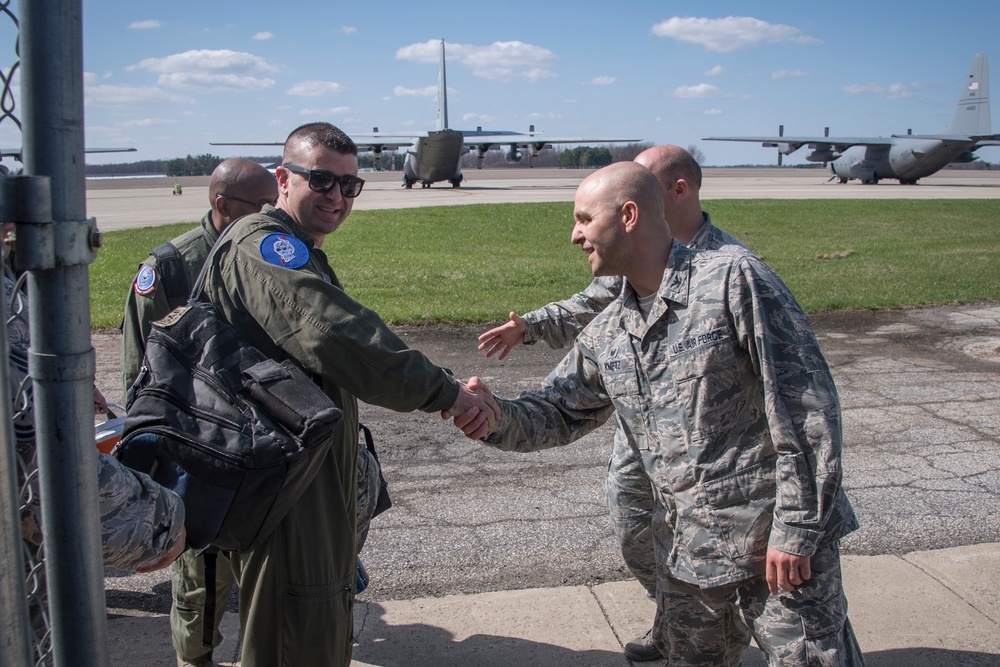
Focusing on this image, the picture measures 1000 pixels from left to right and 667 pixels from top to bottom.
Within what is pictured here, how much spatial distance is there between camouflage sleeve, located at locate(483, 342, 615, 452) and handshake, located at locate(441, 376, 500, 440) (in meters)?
0.07

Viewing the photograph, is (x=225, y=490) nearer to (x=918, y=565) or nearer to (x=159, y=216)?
(x=918, y=565)

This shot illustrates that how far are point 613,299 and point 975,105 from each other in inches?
2094

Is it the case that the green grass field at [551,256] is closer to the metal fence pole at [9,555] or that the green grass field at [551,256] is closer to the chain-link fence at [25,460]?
the chain-link fence at [25,460]

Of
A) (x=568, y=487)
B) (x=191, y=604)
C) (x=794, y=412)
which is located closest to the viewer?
(x=794, y=412)

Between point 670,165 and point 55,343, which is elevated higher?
point 670,165

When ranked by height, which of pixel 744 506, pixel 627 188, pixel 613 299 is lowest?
pixel 744 506

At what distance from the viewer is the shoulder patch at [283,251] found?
2604 mm

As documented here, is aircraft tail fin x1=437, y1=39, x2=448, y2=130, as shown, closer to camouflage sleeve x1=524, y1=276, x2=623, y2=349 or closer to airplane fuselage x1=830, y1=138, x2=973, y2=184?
airplane fuselage x1=830, y1=138, x2=973, y2=184

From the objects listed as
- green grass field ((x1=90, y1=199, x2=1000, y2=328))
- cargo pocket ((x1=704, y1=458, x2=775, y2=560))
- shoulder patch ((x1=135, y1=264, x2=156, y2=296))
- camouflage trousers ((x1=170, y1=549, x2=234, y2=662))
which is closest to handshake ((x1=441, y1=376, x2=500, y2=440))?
cargo pocket ((x1=704, y1=458, x2=775, y2=560))

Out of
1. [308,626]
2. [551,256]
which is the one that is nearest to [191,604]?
[308,626]

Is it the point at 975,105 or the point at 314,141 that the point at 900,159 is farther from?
the point at 314,141

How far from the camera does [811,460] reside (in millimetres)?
2434

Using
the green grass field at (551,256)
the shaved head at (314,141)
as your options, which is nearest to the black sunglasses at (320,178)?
the shaved head at (314,141)

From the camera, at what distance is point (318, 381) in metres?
2.66
